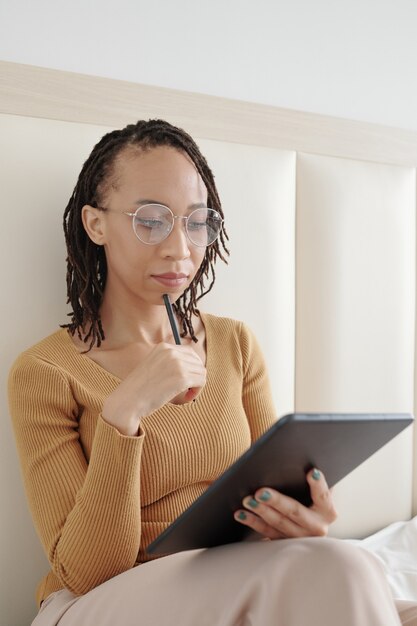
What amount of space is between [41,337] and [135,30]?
61cm

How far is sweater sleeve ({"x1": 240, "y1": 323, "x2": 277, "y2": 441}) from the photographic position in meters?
1.23

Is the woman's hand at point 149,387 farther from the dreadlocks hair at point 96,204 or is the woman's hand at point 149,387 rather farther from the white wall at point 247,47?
the white wall at point 247,47

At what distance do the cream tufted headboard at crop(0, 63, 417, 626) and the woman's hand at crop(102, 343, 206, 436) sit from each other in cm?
31

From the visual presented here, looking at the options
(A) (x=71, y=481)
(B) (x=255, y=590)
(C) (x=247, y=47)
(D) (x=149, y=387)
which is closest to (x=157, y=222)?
(D) (x=149, y=387)

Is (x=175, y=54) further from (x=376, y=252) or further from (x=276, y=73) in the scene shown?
(x=376, y=252)

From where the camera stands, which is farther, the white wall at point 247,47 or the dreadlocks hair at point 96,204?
the white wall at point 247,47

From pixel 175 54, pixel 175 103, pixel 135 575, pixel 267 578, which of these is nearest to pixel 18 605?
pixel 135 575

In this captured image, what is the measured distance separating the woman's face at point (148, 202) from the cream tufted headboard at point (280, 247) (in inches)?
5.9

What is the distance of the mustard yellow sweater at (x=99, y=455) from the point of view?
94cm

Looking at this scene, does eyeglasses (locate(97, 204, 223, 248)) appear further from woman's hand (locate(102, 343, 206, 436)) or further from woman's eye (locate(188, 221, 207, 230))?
woman's hand (locate(102, 343, 206, 436))

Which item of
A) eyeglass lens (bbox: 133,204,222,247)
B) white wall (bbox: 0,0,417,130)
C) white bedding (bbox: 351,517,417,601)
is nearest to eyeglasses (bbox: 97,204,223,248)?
eyeglass lens (bbox: 133,204,222,247)

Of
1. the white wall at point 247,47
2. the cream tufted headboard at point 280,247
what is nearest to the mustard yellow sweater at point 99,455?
the cream tufted headboard at point 280,247

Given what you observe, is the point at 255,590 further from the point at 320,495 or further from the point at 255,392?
the point at 255,392

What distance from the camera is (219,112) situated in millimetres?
1399
